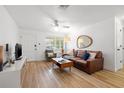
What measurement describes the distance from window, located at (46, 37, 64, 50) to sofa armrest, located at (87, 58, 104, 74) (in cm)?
382

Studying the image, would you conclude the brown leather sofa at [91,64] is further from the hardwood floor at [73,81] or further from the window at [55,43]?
the window at [55,43]

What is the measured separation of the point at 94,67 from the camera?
140 inches

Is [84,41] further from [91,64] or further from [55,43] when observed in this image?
[55,43]

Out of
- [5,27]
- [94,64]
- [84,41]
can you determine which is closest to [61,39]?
[84,41]

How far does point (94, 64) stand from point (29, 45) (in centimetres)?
433

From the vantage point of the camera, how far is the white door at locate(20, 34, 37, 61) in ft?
19.5

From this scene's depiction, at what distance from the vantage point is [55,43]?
276 inches

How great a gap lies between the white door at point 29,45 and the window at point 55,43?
1.01 meters

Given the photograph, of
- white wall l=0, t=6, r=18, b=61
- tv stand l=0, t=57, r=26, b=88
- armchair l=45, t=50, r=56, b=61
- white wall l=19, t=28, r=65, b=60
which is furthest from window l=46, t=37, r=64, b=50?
tv stand l=0, t=57, r=26, b=88

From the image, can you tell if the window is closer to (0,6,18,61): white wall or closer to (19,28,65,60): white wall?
(19,28,65,60): white wall
